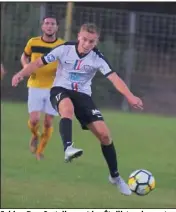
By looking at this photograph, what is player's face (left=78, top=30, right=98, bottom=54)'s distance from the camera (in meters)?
6.69

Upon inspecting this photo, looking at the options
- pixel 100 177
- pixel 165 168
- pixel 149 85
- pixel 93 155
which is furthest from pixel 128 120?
pixel 100 177

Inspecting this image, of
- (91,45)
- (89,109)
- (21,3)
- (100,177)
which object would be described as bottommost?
(100,177)

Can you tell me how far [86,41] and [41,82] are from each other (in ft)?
7.12

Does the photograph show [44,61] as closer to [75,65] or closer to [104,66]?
[75,65]

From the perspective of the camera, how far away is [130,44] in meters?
17.8

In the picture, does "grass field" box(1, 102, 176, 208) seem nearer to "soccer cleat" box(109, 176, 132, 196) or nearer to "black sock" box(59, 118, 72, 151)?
"soccer cleat" box(109, 176, 132, 196)

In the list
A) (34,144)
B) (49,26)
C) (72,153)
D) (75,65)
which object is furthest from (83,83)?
(34,144)

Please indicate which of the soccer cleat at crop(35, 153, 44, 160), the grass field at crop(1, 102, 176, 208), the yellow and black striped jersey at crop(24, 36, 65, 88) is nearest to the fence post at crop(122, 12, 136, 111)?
the grass field at crop(1, 102, 176, 208)

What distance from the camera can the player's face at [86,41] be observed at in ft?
21.9

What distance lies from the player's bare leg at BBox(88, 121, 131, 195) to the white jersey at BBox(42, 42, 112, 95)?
42cm

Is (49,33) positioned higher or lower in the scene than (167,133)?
higher

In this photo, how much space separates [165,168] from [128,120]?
20.6 ft

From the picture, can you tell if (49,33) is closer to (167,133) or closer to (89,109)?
(89,109)

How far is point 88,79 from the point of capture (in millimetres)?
6988
